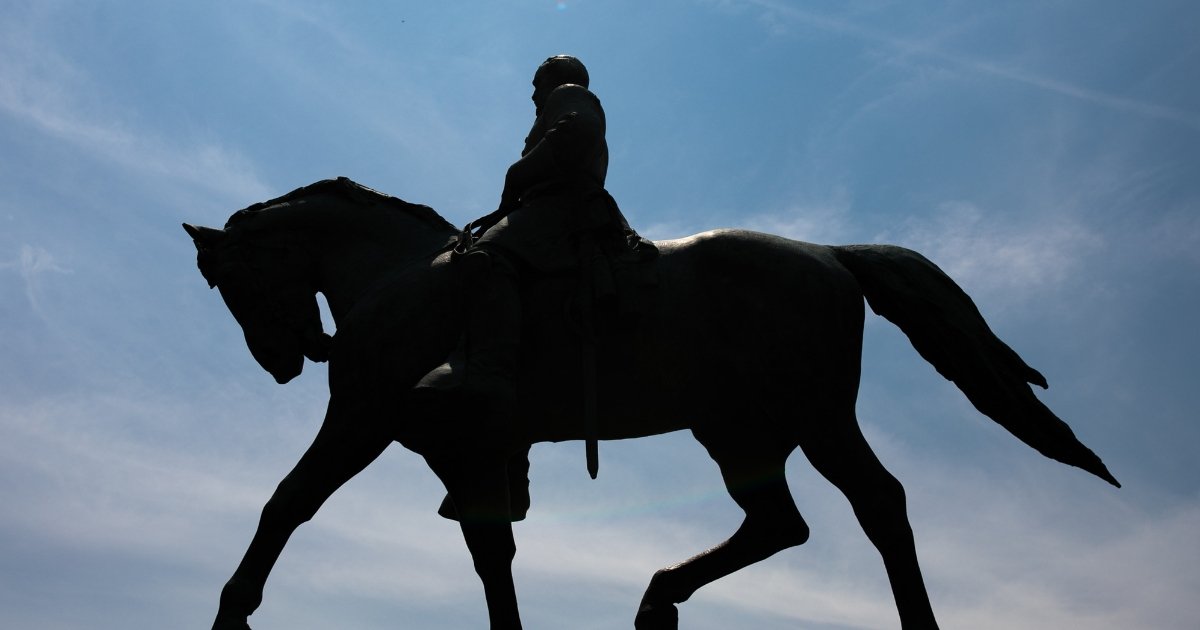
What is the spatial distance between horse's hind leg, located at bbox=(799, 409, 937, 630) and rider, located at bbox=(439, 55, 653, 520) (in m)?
1.61

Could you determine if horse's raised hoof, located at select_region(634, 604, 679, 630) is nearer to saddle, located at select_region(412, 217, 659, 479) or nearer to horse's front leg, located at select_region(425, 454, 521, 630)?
horse's front leg, located at select_region(425, 454, 521, 630)

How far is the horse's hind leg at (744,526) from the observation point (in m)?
6.83

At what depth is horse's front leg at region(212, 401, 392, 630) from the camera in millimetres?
5922

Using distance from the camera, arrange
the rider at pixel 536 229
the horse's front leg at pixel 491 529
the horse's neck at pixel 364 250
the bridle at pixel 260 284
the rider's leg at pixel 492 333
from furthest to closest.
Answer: the bridle at pixel 260 284 → the horse's neck at pixel 364 250 → the horse's front leg at pixel 491 529 → the rider at pixel 536 229 → the rider's leg at pixel 492 333

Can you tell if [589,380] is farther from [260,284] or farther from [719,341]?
[260,284]

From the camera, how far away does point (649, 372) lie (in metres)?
6.48

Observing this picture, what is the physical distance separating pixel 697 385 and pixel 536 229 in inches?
54.6

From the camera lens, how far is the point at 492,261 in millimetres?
6465

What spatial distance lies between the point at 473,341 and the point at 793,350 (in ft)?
6.18

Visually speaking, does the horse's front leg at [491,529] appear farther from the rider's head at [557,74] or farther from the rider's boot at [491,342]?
the rider's head at [557,74]

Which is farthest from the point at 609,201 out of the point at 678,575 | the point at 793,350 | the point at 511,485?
the point at 678,575

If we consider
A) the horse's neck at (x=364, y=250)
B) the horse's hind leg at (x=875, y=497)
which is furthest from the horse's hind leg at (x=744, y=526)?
the horse's neck at (x=364, y=250)

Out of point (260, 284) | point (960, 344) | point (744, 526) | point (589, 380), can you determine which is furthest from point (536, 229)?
point (960, 344)

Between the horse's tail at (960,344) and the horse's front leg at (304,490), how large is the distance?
3.15m
